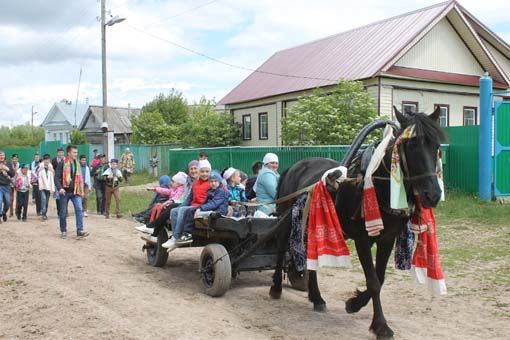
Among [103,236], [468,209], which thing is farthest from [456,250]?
[103,236]

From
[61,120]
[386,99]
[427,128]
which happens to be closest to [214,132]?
[386,99]

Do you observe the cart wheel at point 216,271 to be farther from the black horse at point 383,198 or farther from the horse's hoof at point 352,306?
the horse's hoof at point 352,306

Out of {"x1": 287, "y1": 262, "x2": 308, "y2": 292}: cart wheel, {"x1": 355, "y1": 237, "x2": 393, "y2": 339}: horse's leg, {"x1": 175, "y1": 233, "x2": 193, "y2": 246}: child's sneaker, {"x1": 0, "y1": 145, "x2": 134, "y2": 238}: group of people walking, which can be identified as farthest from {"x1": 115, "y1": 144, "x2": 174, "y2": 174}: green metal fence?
{"x1": 355, "y1": 237, "x2": 393, "y2": 339}: horse's leg

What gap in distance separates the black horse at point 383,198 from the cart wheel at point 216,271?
737mm

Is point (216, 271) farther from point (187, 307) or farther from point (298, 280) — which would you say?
point (298, 280)

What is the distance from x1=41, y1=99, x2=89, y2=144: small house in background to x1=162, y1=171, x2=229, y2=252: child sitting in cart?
6213cm

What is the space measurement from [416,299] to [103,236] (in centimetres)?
762

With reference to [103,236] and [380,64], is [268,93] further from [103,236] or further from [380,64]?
[103,236]

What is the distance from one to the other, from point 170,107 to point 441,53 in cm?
3027

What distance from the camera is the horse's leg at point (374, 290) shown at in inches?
212

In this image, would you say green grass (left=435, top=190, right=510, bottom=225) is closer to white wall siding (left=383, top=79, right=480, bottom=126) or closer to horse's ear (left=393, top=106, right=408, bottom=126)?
white wall siding (left=383, top=79, right=480, bottom=126)

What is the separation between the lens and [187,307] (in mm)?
6609

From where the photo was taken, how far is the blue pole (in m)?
15.2

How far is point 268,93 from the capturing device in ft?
94.6
